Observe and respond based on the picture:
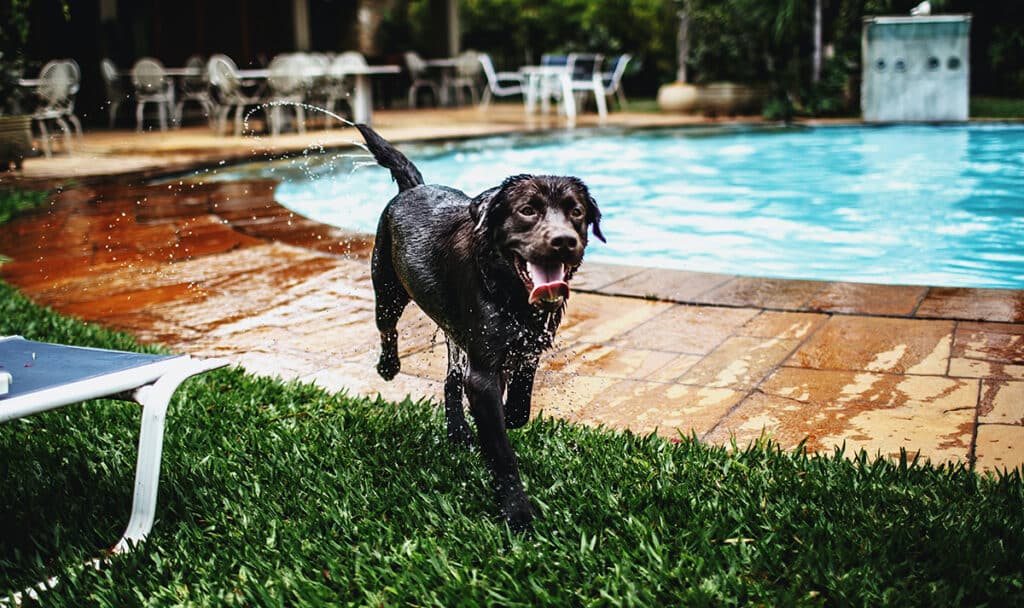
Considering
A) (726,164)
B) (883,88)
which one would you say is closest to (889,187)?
(726,164)

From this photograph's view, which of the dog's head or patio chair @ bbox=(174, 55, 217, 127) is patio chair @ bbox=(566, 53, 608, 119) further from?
the dog's head

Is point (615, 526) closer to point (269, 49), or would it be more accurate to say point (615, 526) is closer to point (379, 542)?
point (379, 542)

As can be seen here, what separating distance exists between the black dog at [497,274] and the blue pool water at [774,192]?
2516mm

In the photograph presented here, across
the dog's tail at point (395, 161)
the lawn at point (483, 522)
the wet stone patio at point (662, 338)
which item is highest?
the dog's tail at point (395, 161)

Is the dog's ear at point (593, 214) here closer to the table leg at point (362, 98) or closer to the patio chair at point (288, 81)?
the patio chair at point (288, 81)

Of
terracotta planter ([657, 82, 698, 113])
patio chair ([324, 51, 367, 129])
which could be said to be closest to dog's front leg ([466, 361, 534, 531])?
patio chair ([324, 51, 367, 129])

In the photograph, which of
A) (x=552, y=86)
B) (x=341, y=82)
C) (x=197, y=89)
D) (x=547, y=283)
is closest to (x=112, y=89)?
(x=197, y=89)

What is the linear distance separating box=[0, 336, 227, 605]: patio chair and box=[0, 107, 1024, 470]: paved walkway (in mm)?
1130

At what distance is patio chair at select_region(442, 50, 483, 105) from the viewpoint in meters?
18.8

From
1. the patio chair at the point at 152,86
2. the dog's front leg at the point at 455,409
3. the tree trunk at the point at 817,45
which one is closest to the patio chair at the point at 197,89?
the patio chair at the point at 152,86

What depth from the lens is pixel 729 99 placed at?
1559 centimetres

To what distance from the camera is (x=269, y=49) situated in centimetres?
2034

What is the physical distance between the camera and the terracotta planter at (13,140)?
364 inches

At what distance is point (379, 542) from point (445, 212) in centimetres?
90
